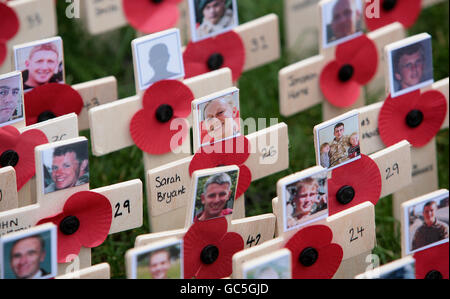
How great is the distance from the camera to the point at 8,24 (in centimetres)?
205

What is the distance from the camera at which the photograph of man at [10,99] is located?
162cm

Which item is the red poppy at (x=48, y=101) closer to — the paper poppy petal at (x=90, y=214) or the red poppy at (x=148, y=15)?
the paper poppy petal at (x=90, y=214)

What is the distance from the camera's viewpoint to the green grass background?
6.63 ft

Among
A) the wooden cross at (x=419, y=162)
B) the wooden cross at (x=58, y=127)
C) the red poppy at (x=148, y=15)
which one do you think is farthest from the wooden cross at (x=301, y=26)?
the wooden cross at (x=58, y=127)

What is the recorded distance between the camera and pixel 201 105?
1.59 m

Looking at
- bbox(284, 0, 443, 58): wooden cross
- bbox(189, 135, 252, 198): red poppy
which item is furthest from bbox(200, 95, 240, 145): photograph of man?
bbox(284, 0, 443, 58): wooden cross

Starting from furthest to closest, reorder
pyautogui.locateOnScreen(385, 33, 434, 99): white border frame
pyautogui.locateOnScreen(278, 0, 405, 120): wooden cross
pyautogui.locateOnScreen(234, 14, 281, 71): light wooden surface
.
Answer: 1. pyautogui.locateOnScreen(234, 14, 281, 71): light wooden surface
2. pyautogui.locateOnScreen(278, 0, 405, 120): wooden cross
3. pyautogui.locateOnScreen(385, 33, 434, 99): white border frame

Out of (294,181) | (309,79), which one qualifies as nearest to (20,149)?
(294,181)

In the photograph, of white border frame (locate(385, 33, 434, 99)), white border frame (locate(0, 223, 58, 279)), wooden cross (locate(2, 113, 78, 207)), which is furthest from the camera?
white border frame (locate(385, 33, 434, 99))

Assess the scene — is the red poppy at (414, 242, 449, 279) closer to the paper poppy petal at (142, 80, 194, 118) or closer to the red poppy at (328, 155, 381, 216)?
the red poppy at (328, 155, 381, 216)

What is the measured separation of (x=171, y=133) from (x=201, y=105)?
0.92ft

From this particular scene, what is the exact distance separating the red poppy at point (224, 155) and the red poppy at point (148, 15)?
680 mm

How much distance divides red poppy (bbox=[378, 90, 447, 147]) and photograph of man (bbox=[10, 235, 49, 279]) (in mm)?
813
